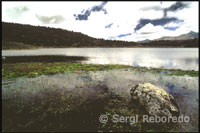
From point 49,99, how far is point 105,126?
786 centimetres

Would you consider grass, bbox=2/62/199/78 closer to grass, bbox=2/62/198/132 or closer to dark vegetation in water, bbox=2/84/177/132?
grass, bbox=2/62/198/132

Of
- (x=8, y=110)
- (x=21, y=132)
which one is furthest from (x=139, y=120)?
(x=8, y=110)

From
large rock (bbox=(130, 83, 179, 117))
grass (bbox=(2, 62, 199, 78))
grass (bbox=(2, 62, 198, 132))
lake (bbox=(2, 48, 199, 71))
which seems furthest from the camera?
lake (bbox=(2, 48, 199, 71))

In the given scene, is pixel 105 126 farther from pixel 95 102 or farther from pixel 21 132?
pixel 21 132

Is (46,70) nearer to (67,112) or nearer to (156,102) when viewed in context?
(67,112)

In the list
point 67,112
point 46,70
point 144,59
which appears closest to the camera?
point 67,112

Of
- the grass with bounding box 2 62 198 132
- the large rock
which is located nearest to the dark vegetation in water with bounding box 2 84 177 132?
the grass with bounding box 2 62 198 132

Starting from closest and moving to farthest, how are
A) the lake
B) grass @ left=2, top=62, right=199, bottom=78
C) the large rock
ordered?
the large rock
grass @ left=2, top=62, right=199, bottom=78
the lake

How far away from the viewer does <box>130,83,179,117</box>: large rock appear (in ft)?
33.2

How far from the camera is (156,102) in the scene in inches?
416

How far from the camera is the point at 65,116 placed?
32.4 ft

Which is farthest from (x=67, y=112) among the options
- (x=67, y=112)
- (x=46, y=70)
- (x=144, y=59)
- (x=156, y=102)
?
(x=144, y=59)

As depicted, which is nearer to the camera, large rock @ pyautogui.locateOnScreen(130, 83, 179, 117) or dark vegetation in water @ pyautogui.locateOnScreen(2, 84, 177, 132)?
dark vegetation in water @ pyautogui.locateOnScreen(2, 84, 177, 132)

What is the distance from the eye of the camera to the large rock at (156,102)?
10109 mm
